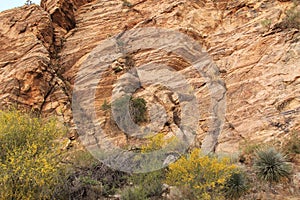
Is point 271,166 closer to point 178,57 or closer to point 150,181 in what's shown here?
point 150,181

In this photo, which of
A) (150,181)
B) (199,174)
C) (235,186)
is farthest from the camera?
(150,181)

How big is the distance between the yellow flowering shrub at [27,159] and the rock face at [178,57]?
7.24m

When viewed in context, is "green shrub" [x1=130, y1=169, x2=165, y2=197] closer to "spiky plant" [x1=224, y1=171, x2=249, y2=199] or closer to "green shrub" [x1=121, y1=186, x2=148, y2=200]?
"green shrub" [x1=121, y1=186, x2=148, y2=200]

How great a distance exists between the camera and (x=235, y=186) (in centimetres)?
875

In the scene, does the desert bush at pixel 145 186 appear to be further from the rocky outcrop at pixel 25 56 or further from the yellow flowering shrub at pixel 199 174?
the rocky outcrop at pixel 25 56

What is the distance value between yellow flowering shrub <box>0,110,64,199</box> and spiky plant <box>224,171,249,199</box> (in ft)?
16.1

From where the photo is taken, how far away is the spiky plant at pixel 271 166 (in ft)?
29.6

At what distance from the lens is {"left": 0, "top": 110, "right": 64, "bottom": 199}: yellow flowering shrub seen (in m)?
7.30

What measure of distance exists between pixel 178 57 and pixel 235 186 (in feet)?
35.1

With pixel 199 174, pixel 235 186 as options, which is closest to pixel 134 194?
pixel 199 174

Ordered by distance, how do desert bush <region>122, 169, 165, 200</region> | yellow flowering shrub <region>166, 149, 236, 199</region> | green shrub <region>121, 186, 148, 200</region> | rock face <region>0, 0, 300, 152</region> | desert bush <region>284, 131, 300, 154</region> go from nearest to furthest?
yellow flowering shrub <region>166, 149, 236, 199</region>
green shrub <region>121, 186, 148, 200</region>
desert bush <region>122, 169, 165, 200</region>
desert bush <region>284, 131, 300, 154</region>
rock face <region>0, 0, 300, 152</region>

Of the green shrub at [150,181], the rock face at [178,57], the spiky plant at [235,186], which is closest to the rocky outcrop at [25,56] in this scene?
the rock face at [178,57]

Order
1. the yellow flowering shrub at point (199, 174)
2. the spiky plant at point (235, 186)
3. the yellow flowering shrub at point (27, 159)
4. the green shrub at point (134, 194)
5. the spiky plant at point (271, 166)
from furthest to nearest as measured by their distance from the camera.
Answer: the spiky plant at point (271, 166)
the spiky plant at point (235, 186)
the green shrub at point (134, 194)
the yellow flowering shrub at point (199, 174)
the yellow flowering shrub at point (27, 159)

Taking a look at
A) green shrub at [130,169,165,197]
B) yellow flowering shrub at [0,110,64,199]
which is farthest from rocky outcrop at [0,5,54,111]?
green shrub at [130,169,165,197]
